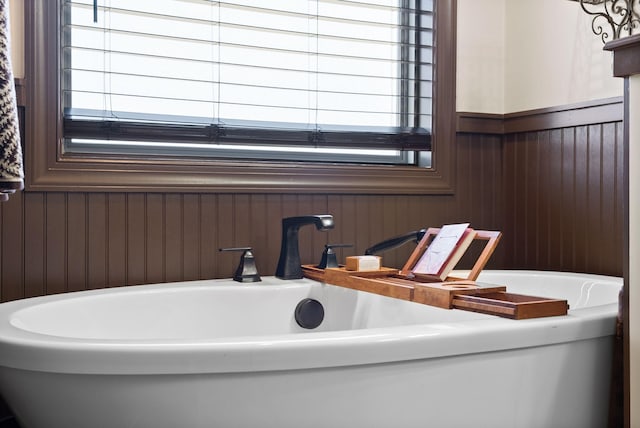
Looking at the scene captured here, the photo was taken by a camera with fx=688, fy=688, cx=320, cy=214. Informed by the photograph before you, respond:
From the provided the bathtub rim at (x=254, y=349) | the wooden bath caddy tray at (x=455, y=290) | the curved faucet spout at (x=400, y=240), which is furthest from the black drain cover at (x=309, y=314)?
the bathtub rim at (x=254, y=349)

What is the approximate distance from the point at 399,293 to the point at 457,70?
1075 mm

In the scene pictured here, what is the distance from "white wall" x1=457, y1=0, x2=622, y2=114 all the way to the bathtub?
998 millimetres

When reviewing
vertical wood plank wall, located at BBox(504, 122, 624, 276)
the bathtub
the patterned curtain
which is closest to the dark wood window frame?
vertical wood plank wall, located at BBox(504, 122, 624, 276)

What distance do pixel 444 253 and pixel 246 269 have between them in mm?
580

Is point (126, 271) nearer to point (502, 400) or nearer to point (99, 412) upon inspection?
point (99, 412)

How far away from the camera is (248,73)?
2.13m

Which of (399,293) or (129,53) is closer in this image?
(399,293)

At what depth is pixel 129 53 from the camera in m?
1.95

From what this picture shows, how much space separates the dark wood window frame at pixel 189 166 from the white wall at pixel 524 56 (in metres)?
0.09

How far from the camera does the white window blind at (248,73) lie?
1.94 meters

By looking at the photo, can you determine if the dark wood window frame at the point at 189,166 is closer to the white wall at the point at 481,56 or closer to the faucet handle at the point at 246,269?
the white wall at the point at 481,56

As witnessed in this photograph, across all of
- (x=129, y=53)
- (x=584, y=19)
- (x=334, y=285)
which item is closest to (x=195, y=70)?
(x=129, y=53)

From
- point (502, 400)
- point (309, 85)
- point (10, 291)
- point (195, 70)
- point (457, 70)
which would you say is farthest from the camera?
point (457, 70)

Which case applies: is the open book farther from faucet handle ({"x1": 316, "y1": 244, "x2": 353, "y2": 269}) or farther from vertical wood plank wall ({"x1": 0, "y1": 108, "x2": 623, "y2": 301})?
vertical wood plank wall ({"x1": 0, "y1": 108, "x2": 623, "y2": 301})
